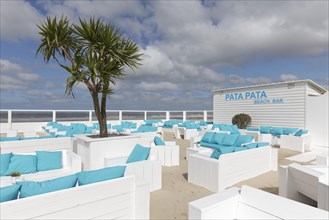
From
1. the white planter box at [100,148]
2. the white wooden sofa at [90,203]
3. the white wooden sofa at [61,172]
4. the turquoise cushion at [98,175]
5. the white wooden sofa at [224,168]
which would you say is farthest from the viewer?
the white planter box at [100,148]

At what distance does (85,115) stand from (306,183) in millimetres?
14386

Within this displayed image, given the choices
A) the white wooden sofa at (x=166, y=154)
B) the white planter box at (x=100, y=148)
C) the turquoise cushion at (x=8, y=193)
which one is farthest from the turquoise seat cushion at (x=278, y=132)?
the turquoise cushion at (x=8, y=193)

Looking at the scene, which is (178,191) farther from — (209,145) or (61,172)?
(209,145)

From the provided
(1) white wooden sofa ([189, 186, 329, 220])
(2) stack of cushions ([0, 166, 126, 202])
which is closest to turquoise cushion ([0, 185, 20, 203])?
(2) stack of cushions ([0, 166, 126, 202])

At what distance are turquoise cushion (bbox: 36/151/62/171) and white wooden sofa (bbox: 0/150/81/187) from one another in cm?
11

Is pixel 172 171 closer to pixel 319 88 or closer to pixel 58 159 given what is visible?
pixel 58 159

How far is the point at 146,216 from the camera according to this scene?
2.66 metres

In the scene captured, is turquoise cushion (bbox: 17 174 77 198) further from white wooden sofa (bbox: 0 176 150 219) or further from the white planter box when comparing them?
the white planter box

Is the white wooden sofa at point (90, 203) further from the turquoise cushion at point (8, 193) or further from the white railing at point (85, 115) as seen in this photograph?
the white railing at point (85, 115)

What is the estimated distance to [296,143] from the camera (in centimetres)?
784

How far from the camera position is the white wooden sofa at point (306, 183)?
2057 mm

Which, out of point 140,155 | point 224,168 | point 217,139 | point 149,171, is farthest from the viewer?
point 217,139

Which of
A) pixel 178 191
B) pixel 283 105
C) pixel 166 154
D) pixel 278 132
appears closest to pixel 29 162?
pixel 178 191

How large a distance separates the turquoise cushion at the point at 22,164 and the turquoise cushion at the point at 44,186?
2109mm
